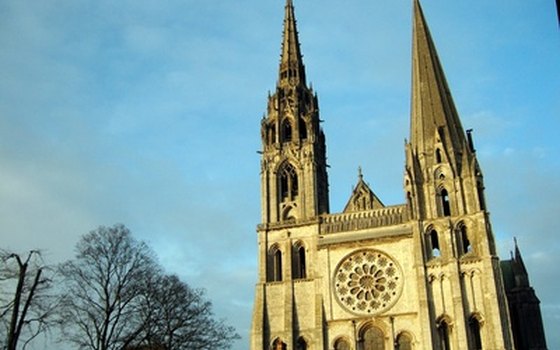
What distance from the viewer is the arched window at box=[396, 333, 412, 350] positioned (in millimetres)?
40469

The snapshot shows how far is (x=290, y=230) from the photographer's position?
45500 mm

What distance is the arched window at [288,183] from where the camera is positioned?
4762 centimetres

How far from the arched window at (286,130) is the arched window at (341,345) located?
15.8 metres

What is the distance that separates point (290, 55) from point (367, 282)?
21.4 metres

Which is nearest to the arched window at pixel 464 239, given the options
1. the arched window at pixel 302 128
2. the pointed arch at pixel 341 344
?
the pointed arch at pixel 341 344

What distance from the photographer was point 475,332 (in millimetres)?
39625

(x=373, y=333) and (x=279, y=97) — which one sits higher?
(x=279, y=97)

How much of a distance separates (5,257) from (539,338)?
3781 cm

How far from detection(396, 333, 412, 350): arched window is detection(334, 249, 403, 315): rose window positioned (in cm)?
196

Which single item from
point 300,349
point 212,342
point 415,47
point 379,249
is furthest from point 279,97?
point 212,342

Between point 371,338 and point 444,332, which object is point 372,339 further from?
point 444,332

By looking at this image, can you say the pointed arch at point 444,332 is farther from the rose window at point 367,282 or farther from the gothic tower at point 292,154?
the gothic tower at point 292,154

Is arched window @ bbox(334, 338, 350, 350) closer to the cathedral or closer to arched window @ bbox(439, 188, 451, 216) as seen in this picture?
the cathedral

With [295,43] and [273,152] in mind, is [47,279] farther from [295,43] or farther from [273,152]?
[295,43]
